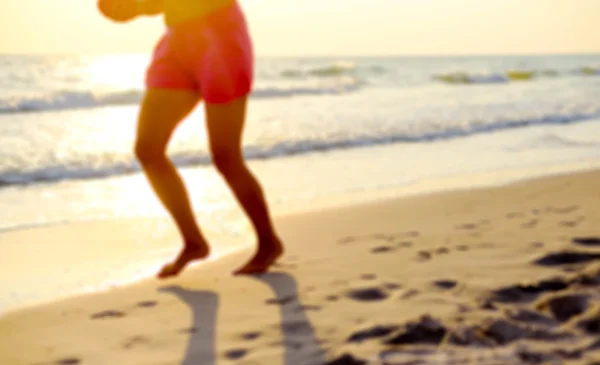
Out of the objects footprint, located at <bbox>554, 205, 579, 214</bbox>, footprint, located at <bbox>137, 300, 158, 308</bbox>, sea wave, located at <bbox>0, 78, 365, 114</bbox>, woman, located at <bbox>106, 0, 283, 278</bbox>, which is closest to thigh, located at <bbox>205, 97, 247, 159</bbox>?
woman, located at <bbox>106, 0, 283, 278</bbox>

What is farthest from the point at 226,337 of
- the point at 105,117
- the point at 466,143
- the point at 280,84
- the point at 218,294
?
the point at 280,84

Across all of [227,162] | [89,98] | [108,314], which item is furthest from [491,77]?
[108,314]

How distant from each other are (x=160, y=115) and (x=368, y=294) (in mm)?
1222

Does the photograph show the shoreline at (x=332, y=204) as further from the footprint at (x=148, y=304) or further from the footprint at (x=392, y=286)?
the footprint at (x=392, y=286)

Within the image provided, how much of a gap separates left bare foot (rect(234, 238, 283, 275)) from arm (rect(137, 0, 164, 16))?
47.3 inches

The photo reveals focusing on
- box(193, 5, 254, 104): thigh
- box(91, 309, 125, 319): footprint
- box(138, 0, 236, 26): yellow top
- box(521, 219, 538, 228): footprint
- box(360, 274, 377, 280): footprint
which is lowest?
box(521, 219, 538, 228): footprint

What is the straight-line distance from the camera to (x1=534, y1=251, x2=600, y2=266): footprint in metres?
3.22

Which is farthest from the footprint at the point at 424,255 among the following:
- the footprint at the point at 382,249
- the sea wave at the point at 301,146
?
the sea wave at the point at 301,146

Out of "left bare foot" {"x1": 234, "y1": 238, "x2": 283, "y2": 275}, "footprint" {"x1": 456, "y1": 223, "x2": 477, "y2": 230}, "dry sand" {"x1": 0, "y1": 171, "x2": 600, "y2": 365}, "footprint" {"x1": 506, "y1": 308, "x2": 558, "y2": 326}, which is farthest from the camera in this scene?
"footprint" {"x1": 456, "y1": 223, "x2": 477, "y2": 230}

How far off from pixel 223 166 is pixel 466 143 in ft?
22.4

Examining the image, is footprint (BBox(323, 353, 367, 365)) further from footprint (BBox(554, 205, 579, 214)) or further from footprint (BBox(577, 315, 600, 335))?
footprint (BBox(554, 205, 579, 214))

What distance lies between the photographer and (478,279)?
3008mm

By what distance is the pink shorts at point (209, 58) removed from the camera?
3078 millimetres

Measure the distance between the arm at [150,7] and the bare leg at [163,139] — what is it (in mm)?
358
